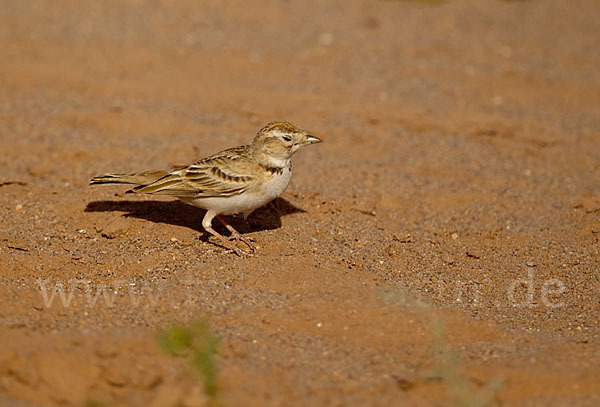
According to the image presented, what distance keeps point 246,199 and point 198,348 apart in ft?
7.45

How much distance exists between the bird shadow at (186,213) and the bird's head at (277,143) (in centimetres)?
82

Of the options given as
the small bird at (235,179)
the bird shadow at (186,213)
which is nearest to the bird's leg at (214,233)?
the small bird at (235,179)

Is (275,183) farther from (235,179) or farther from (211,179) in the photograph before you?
(211,179)

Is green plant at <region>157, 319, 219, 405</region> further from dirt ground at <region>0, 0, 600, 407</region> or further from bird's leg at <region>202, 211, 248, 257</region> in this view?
bird's leg at <region>202, 211, 248, 257</region>

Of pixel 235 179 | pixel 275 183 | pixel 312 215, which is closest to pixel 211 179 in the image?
pixel 235 179

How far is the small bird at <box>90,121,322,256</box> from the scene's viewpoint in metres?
7.18

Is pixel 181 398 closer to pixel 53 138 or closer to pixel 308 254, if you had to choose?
pixel 308 254

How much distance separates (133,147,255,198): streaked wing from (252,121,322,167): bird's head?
0.17 metres

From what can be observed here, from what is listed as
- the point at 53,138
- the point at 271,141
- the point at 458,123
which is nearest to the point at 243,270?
the point at 271,141

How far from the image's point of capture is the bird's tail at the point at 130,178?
24.5 feet

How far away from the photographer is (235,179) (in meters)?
7.21

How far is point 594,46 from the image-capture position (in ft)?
48.7

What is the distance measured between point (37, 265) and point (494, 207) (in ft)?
16.9

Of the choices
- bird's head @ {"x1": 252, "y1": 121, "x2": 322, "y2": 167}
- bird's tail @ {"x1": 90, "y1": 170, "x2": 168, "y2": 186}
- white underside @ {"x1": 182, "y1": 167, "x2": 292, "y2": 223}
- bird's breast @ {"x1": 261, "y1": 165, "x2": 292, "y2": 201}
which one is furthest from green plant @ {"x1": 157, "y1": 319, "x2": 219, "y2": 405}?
bird's tail @ {"x1": 90, "y1": 170, "x2": 168, "y2": 186}
